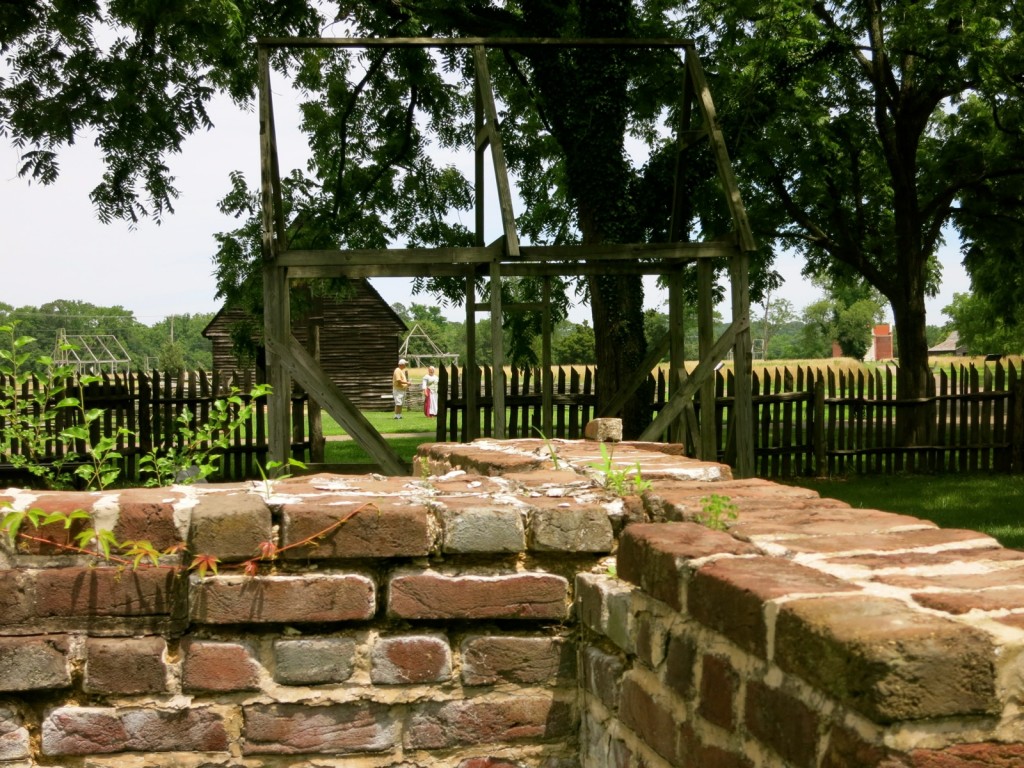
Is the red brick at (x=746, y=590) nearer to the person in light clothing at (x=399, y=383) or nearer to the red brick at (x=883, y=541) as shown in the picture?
the red brick at (x=883, y=541)

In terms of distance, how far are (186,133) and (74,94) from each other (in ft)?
4.24

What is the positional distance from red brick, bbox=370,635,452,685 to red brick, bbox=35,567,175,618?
1.56 feet

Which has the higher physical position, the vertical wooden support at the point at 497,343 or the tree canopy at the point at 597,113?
the tree canopy at the point at 597,113

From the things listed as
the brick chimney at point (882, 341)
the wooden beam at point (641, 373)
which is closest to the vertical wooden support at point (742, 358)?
the wooden beam at point (641, 373)

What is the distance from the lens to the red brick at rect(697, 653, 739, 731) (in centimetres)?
172

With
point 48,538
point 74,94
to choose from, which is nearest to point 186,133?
Answer: point 74,94

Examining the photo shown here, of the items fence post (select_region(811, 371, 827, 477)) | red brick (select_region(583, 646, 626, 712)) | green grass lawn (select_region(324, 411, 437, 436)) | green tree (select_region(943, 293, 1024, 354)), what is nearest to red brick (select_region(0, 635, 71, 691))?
red brick (select_region(583, 646, 626, 712))

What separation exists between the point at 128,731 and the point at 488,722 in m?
0.81

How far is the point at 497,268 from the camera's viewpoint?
9172mm

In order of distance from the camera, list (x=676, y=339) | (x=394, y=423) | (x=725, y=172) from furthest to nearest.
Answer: (x=394, y=423), (x=676, y=339), (x=725, y=172)

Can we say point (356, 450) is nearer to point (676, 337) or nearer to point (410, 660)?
point (676, 337)

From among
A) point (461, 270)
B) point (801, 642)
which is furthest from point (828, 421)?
point (801, 642)

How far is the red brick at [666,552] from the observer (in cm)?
194

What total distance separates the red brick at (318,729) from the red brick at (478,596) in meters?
0.26
